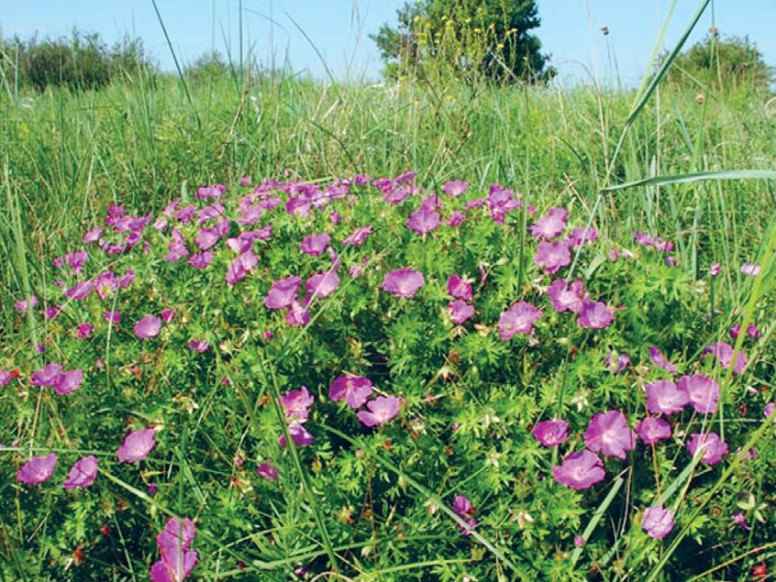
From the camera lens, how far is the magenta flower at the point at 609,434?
1.40m

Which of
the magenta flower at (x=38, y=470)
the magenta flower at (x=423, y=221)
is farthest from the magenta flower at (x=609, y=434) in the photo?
the magenta flower at (x=38, y=470)

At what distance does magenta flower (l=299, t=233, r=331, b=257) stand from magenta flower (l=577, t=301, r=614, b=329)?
0.73m

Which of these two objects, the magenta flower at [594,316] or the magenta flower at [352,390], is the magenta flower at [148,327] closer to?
the magenta flower at [352,390]

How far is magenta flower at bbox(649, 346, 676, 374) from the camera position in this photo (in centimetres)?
158

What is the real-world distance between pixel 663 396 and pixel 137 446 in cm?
118

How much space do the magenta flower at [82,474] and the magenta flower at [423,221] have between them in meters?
1.00

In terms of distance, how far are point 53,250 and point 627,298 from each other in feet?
7.21

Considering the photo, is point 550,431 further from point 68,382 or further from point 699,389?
point 68,382

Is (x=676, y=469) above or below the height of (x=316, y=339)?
below

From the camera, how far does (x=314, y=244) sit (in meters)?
1.90

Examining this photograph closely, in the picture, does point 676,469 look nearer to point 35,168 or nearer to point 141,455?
point 141,455

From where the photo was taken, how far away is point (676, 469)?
60.9 inches

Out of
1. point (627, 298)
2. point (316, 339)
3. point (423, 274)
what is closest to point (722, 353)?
point (627, 298)

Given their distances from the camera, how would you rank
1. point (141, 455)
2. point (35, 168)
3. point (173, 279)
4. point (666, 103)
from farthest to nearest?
point (666, 103), point (35, 168), point (173, 279), point (141, 455)
